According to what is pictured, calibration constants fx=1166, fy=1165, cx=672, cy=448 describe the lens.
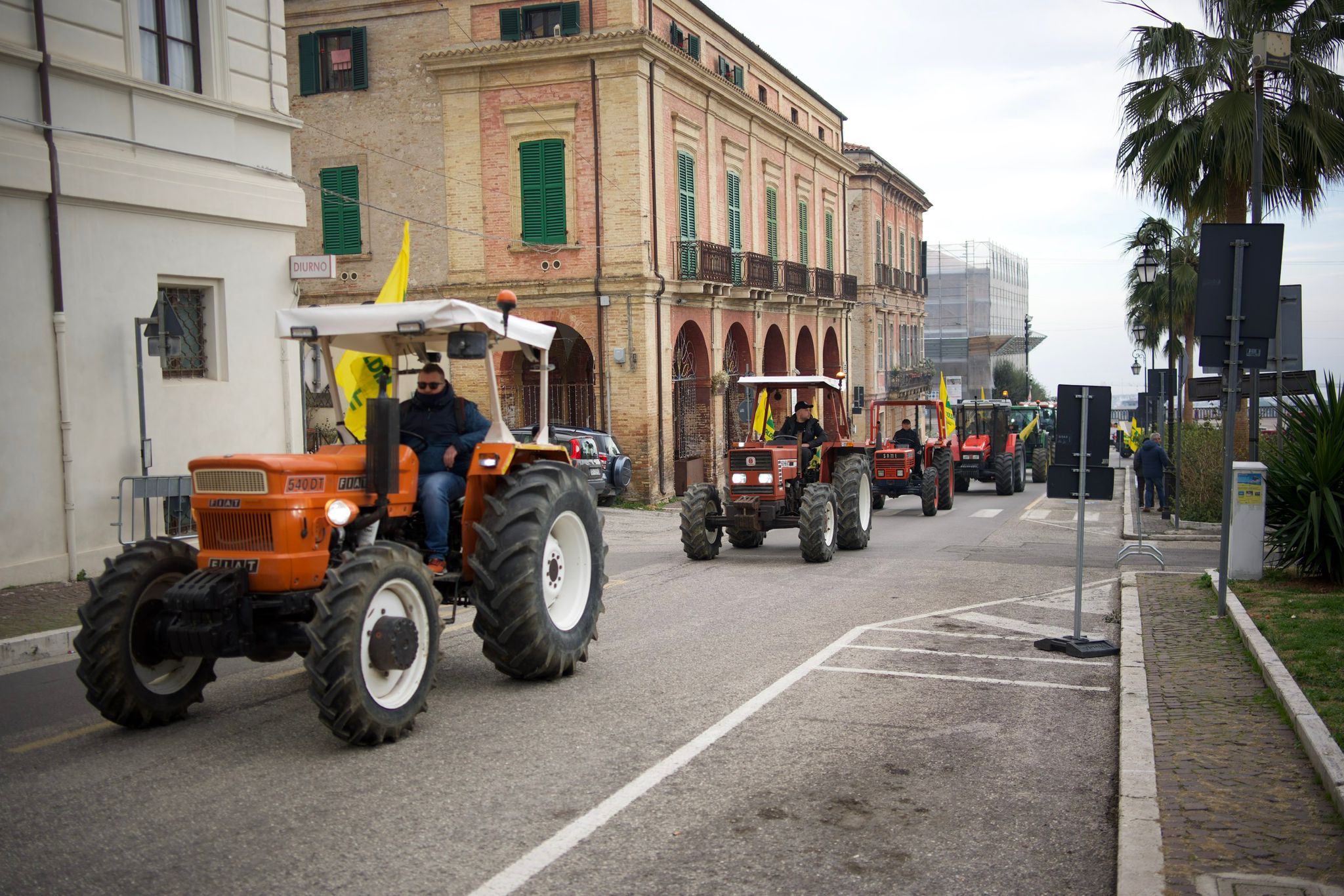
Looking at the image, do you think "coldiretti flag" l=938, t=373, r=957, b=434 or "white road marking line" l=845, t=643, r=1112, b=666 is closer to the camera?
"white road marking line" l=845, t=643, r=1112, b=666

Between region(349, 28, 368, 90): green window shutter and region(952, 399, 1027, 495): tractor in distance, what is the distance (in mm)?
17344

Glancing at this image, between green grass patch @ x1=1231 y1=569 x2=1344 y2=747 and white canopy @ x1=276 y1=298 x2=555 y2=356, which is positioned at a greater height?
white canopy @ x1=276 y1=298 x2=555 y2=356

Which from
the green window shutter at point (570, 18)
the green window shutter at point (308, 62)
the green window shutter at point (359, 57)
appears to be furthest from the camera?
the green window shutter at point (308, 62)

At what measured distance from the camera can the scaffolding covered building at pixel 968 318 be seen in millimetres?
86125

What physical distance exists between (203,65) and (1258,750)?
14.0m

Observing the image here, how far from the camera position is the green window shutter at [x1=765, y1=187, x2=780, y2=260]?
36625mm

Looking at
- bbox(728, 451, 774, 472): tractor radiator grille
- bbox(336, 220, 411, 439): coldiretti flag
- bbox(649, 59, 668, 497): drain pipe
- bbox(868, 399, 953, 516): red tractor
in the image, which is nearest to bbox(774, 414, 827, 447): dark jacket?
bbox(728, 451, 774, 472): tractor radiator grille

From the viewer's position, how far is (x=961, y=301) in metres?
89.6

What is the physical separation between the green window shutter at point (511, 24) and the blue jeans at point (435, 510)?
22.6 m

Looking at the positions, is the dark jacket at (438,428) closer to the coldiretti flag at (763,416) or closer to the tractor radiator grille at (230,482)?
the tractor radiator grille at (230,482)

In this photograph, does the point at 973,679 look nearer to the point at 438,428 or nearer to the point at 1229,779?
the point at 1229,779

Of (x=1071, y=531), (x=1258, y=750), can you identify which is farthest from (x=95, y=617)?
(x=1071, y=531)

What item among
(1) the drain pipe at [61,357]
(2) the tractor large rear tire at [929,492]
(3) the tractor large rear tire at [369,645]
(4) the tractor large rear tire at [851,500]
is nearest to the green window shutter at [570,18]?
(2) the tractor large rear tire at [929,492]

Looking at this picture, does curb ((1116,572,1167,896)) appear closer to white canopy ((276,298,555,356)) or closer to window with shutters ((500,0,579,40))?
white canopy ((276,298,555,356))
